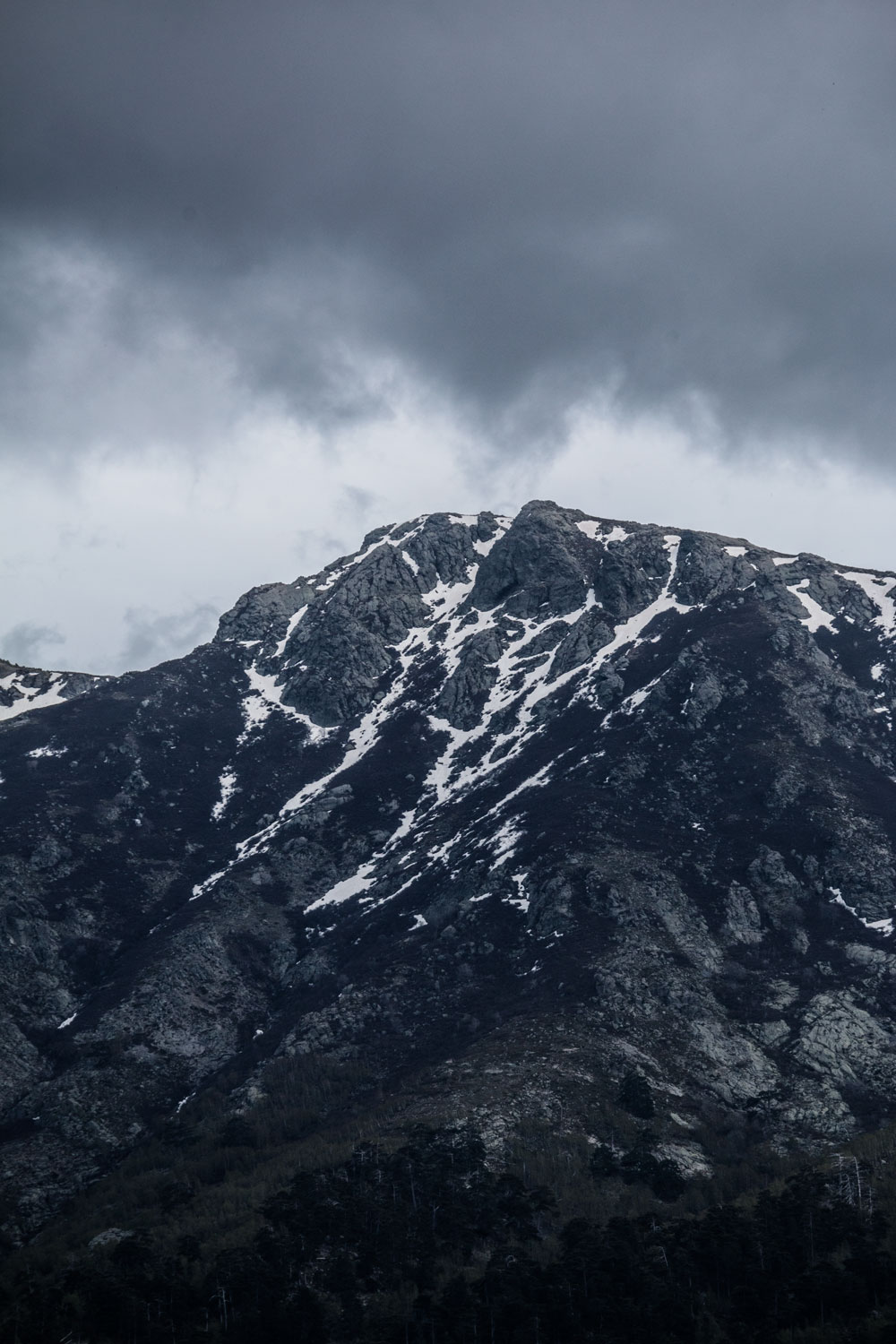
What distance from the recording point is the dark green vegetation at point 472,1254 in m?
92.6

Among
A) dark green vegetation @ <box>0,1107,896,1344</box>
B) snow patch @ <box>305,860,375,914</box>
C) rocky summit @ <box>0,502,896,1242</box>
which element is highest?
snow patch @ <box>305,860,375,914</box>

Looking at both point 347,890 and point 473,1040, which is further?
point 347,890

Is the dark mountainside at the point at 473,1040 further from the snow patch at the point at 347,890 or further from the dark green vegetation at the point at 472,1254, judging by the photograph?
the snow patch at the point at 347,890

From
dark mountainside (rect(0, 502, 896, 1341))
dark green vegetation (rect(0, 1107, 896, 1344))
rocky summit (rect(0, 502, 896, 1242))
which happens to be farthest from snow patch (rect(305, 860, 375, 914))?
dark green vegetation (rect(0, 1107, 896, 1344))

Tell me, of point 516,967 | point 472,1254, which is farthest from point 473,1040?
point 472,1254

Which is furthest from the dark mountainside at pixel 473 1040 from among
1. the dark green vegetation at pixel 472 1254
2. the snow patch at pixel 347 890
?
the snow patch at pixel 347 890

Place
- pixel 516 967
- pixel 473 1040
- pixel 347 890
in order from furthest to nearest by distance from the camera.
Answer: pixel 347 890 < pixel 516 967 < pixel 473 1040

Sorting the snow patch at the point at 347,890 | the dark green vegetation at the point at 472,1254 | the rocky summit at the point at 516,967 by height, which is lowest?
A: the dark green vegetation at the point at 472,1254

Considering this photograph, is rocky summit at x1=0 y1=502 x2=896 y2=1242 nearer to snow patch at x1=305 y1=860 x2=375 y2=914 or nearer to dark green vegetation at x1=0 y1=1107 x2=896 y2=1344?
snow patch at x1=305 y1=860 x2=375 y2=914

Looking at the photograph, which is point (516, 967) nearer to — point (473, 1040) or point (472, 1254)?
point (473, 1040)

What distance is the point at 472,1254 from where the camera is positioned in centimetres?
10300

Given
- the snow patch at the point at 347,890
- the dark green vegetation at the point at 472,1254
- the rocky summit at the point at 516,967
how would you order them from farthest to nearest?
1. the snow patch at the point at 347,890
2. the rocky summit at the point at 516,967
3. the dark green vegetation at the point at 472,1254

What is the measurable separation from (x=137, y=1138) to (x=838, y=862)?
354 ft

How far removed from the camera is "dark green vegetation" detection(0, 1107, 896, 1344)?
92625 mm
